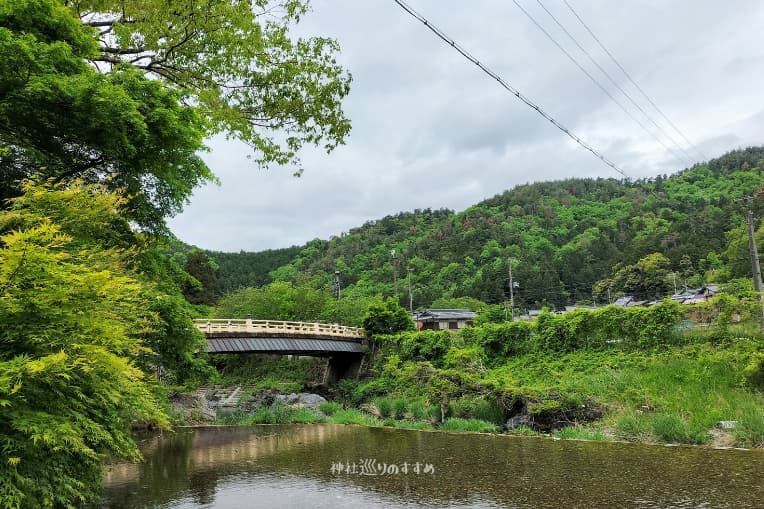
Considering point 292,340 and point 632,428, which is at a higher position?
point 292,340

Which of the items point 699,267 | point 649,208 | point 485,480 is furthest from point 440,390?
point 649,208

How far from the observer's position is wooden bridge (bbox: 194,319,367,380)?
22.4 metres

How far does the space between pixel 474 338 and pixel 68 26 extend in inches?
730

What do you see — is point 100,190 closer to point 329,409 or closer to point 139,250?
point 139,250

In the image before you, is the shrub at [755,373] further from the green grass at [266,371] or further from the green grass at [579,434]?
the green grass at [266,371]

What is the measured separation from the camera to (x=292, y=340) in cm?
2555

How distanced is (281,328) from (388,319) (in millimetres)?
6004

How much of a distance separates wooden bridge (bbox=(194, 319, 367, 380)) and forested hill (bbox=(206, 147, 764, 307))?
1505cm

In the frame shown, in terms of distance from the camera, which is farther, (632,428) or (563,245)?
(563,245)

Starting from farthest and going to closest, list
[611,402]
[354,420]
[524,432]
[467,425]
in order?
[354,420] → [467,425] → [611,402] → [524,432]

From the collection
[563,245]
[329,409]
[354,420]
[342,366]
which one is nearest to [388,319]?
[342,366]

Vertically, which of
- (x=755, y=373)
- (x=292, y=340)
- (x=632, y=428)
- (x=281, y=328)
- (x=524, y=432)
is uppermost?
(x=281, y=328)

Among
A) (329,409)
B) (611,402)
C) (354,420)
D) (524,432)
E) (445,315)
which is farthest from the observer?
(445,315)

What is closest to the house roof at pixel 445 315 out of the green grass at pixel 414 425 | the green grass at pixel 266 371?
the green grass at pixel 266 371
